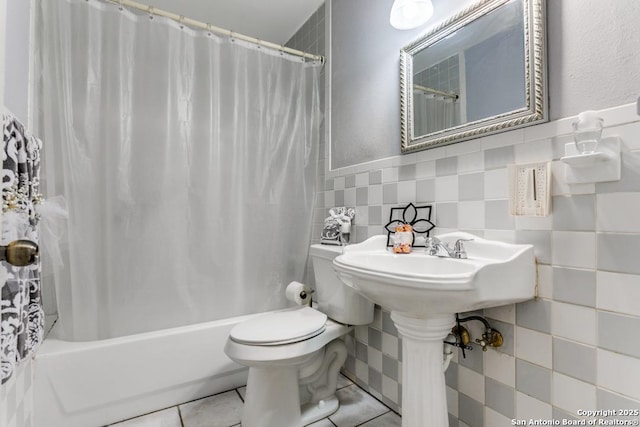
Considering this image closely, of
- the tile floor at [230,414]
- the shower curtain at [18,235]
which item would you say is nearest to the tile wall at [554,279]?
the tile floor at [230,414]

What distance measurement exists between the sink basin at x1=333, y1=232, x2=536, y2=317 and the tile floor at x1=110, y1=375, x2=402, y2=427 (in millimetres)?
784

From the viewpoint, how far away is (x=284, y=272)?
1.90 metres

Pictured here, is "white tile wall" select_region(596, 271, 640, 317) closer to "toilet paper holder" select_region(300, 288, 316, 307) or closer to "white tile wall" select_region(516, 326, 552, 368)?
"white tile wall" select_region(516, 326, 552, 368)

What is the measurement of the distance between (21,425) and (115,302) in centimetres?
50

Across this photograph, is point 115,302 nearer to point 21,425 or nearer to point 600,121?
point 21,425

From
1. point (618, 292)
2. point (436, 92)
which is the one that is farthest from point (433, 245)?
point (436, 92)

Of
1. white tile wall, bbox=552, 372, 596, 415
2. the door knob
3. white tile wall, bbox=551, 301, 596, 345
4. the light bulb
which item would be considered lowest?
white tile wall, bbox=552, 372, 596, 415

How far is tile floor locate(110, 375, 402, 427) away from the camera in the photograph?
1419 mm

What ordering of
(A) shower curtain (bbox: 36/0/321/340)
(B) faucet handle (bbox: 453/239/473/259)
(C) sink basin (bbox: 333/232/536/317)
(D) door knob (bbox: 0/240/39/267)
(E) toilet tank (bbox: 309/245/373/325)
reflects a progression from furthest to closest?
(E) toilet tank (bbox: 309/245/373/325)
(A) shower curtain (bbox: 36/0/321/340)
(B) faucet handle (bbox: 453/239/473/259)
(C) sink basin (bbox: 333/232/536/317)
(D) door knob (bbox: 0/240/39/267)

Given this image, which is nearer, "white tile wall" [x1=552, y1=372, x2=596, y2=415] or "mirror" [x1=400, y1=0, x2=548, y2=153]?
"white tile wall" [x1=552, y1=372, x2=596, y2=415]

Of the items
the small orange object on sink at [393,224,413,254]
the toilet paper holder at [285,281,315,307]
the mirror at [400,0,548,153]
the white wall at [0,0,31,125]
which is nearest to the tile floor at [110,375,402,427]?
the toilet paper holder at [285,281,315,307]

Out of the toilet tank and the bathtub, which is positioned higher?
the toilet tank

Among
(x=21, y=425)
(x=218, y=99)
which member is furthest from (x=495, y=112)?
(x=21, y=425)

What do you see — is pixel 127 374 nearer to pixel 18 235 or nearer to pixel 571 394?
pixel 18 235
